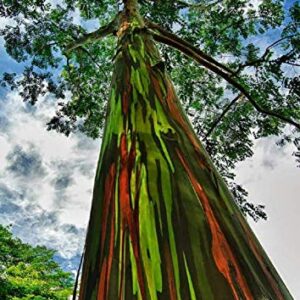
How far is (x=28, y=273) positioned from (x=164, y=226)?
836cm

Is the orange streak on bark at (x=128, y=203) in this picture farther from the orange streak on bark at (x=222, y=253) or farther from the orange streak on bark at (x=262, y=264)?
the orange streak on bark at (x=262, y=264)

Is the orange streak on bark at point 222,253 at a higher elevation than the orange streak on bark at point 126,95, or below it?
below

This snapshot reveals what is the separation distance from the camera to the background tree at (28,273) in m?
7.73

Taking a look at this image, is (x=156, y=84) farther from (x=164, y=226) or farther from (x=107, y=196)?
(x=164, y=226)

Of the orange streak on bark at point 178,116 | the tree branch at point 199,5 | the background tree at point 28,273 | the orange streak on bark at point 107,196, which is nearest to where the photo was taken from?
the orange streak on bark at point 107,196

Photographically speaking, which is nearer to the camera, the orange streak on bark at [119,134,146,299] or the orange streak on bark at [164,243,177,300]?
the orange streak on bark at [164,243,177,300]

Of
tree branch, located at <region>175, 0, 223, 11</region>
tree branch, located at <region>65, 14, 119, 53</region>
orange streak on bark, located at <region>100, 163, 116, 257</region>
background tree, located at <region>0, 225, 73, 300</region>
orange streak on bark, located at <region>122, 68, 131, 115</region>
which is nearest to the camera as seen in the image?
orange streak on bark, located at <region>100, 163, 116, 257</region>

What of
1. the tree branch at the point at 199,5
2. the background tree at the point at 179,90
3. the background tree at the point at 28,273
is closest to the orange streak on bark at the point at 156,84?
the background tree at the point at 179,90

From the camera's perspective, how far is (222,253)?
95 cm

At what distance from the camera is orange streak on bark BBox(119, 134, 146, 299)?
36.9 inches

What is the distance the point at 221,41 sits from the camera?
22.7 feet

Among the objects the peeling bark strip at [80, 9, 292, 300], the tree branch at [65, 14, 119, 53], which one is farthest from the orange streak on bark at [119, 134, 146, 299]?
the tree branch at [65, 14, 119, 53]

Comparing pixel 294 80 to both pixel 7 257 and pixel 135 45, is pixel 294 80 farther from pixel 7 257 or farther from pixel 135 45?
pixel 7 257

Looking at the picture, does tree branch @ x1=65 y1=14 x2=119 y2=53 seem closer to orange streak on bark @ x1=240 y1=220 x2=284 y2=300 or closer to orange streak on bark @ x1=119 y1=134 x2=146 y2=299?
orange streak on bark @ x1=119 y1=134 x2=146 y2=299
